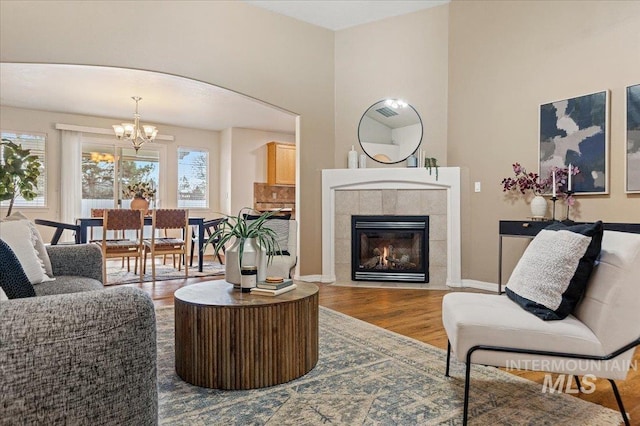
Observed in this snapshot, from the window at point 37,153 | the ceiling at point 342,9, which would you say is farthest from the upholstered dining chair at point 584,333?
the window at point 37,153

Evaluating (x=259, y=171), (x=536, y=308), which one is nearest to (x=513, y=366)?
(x=536, y=308)

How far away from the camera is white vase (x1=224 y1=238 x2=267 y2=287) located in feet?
7.29

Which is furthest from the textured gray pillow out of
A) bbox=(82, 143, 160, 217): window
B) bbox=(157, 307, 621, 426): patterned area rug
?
bbox=(82, 143, 160, 217): window

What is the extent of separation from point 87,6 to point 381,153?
3.46 meters

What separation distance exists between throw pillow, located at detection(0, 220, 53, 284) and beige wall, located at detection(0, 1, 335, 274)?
1.83 m

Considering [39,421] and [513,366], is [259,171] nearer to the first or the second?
[513,366]

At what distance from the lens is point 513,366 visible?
5.36ft

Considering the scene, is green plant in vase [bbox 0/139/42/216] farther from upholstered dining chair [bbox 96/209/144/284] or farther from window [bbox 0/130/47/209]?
window [bbox 0/130/47/209]

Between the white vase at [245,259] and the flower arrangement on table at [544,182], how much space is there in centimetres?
278

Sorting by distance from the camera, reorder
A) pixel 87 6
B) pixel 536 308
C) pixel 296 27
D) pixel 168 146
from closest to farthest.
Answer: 1. pixel 536 308
2. pixel 87 6
3. pixel 296 27
4. pixel 168 146

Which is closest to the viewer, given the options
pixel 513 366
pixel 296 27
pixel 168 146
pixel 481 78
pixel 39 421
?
pixel 39 421

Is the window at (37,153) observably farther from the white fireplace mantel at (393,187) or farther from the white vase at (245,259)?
the white vase at (245,259)

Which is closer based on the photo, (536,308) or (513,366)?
(513,366)

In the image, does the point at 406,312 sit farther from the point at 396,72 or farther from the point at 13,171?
the point at 13,171
